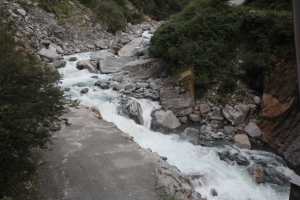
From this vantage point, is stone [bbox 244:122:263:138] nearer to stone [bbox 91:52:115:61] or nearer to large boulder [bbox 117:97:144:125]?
large boulder [bbox 117:97:144:125]

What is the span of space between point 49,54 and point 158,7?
30.7 meters

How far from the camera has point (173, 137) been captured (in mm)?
12484

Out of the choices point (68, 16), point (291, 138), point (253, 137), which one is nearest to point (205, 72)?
point (253, 137)

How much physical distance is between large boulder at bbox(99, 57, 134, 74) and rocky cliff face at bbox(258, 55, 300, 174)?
11.9 metres

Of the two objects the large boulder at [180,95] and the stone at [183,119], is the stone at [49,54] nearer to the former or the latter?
the large boulder at [180,95]

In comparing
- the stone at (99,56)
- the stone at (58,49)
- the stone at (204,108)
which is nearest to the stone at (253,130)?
the stone at (204,108)

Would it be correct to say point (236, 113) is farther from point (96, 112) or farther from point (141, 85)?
point (96, 112)

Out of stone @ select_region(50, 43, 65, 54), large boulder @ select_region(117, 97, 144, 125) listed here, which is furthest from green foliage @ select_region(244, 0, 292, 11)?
stone @ select_region(50, 43, 65, 54)

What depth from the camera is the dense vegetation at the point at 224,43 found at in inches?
553

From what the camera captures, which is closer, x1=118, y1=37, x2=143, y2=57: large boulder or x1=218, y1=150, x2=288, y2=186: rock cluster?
x1=218, y1=150, x2=288, y2=186: rock cluster

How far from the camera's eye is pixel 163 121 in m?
12.9

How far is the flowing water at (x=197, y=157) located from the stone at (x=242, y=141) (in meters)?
0.41

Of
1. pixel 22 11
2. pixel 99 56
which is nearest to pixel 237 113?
pixel 99 56

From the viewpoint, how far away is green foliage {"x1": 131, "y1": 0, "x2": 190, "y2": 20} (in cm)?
4107
